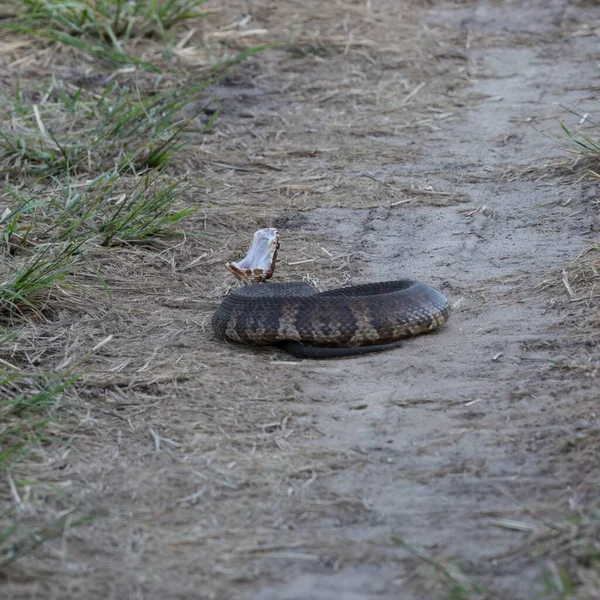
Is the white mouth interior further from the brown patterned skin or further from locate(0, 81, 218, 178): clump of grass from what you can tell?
locate(0, 81, 218, 178): clump of grass

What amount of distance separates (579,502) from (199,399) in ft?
5.49

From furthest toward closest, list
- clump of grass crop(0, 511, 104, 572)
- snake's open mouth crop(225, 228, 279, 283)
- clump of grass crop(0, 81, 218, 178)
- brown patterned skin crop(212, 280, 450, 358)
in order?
clump of grass crop(0, 81, 218, 178) < snake's open mouth crop(225, 228, 279, 283) < brown patterned skin crop(212, 280, 450, 358) < clump of grass crop(0, 511, 104, 572)

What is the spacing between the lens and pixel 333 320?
5.01m

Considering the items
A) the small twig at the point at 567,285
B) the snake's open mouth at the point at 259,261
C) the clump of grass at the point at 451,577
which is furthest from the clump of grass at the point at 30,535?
the small twig at the point at 567,285

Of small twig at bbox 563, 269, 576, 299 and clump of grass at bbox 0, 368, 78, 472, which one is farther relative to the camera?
small twig at bbox 563, 269, 576, 299

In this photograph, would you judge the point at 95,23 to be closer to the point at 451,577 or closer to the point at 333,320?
the point at 333,320

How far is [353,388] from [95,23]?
5.91m

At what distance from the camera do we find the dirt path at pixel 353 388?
3252mm

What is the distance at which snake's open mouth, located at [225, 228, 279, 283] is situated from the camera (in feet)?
18.9

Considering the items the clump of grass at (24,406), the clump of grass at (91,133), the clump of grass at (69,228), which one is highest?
the clump of grass at (24,406)

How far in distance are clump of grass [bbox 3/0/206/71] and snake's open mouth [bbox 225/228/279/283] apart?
137 inches

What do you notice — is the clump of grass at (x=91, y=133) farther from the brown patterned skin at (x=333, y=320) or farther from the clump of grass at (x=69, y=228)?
the brown patterned skin at (x=333, y=320)

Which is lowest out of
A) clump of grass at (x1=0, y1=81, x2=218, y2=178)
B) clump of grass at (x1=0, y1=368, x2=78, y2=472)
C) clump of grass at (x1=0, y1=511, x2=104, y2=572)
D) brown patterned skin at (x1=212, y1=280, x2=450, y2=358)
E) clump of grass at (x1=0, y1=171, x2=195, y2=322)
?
clump of grass at (x1=0, y1=81, x2=218, y2=178)

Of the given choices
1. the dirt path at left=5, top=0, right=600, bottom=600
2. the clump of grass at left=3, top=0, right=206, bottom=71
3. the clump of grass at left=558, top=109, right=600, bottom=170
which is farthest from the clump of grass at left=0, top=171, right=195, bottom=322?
the clump of grass at left=3, top=0, right=206, bottom=71
